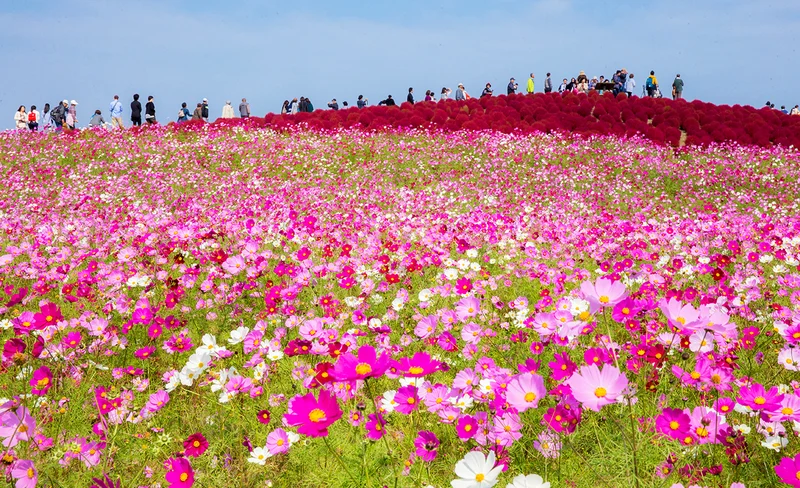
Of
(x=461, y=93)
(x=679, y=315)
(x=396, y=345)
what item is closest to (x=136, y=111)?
(x=461, y=93)

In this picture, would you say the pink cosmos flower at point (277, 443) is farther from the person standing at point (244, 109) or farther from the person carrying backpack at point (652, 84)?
the person carrying backpack at point (652, 84)

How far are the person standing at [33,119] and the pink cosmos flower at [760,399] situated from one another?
2545cm

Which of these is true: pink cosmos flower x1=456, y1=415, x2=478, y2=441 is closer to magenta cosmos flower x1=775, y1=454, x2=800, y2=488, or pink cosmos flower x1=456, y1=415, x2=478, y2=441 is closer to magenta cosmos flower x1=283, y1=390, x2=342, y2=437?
magenta cosmos flower x1=283, y1=390, x2=342, y2=437

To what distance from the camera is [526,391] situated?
1.43m

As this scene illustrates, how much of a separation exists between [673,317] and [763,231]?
4396mm

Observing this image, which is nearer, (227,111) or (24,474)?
(24,474)

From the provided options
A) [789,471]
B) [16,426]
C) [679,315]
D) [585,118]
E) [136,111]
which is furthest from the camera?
[136,111]

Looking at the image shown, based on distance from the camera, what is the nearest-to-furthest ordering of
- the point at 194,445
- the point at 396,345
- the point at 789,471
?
the point at 789,471 → the point at 194,445 → the point at 396,345

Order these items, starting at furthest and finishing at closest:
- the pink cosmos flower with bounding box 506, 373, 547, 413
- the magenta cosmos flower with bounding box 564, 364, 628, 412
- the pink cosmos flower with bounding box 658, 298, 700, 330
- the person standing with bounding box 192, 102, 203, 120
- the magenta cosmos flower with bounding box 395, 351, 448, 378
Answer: the person standing with bounding box 192, 102, 203, 120 → the magenta cosmos flower with bounding box 395, 351, 448, 378 → the pink cosmos flower with bounding box 506, 373, 547, 413 → the pink cosmos flower with bounding box 658, 298, 700, 330 → the magenta cosmos flower with bounding box 564, 364, 628, 412

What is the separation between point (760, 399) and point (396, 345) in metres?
1.56

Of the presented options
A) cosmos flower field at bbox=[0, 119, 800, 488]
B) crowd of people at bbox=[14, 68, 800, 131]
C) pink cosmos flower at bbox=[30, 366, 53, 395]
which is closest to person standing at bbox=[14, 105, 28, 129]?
crowd of people at bbox=[14, 68, 800, 131]

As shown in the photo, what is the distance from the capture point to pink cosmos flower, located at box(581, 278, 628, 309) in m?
1.32

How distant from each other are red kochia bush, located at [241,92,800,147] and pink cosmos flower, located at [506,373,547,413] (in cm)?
1485

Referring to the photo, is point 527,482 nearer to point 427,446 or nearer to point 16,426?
point 427,446
